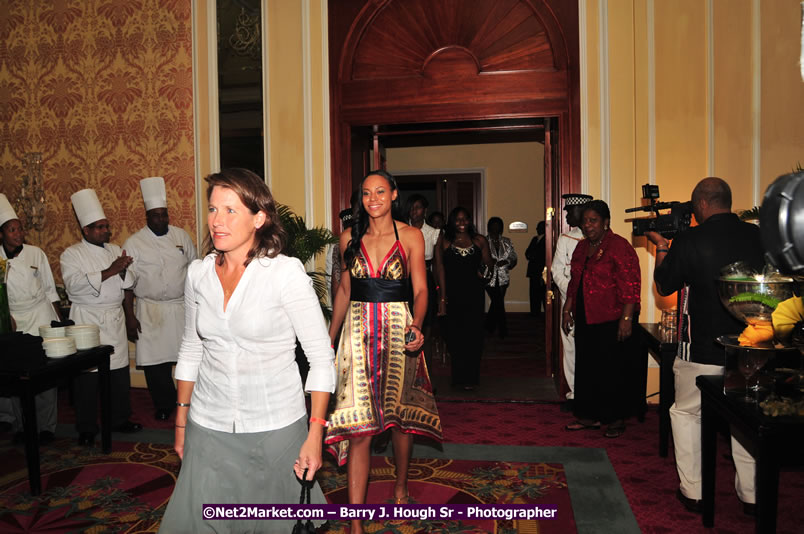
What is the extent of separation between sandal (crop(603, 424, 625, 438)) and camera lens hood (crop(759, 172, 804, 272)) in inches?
144

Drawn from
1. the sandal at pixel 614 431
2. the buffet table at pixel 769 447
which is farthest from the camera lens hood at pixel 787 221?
the sandal at pixel 614 431

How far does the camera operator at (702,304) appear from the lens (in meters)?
3.03

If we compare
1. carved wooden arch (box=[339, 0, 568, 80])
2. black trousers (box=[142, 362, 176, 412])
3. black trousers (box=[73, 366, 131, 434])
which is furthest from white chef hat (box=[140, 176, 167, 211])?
carved wooden arch (box=[339, 0, 568, 80])

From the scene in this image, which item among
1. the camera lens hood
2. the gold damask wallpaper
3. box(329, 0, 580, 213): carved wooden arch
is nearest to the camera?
the camera lens hood

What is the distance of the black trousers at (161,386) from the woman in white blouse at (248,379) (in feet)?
11.8

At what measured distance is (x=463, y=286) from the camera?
591 centimetres

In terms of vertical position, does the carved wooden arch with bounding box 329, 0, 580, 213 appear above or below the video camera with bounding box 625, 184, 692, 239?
above

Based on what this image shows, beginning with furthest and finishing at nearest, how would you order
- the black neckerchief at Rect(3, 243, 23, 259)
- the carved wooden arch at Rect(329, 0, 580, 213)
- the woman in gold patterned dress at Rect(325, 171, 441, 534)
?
the carved wooden arch at Rect(329, 0, 580, 213)
the black neckerchief at Rect(3, 243, 23, 259)
the woman in gold patterned dress at Rect(325, 171, 441, 534)

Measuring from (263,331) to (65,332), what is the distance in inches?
117

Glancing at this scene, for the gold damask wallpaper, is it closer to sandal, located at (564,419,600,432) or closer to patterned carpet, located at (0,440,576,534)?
patterned carpet, located at (0,440,576,534)

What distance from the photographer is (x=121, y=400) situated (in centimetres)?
478

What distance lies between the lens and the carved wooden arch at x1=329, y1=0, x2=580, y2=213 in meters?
5.57

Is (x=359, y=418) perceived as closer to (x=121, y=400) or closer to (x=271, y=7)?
(x=121, y=400)

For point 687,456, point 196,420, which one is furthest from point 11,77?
point 687,456
